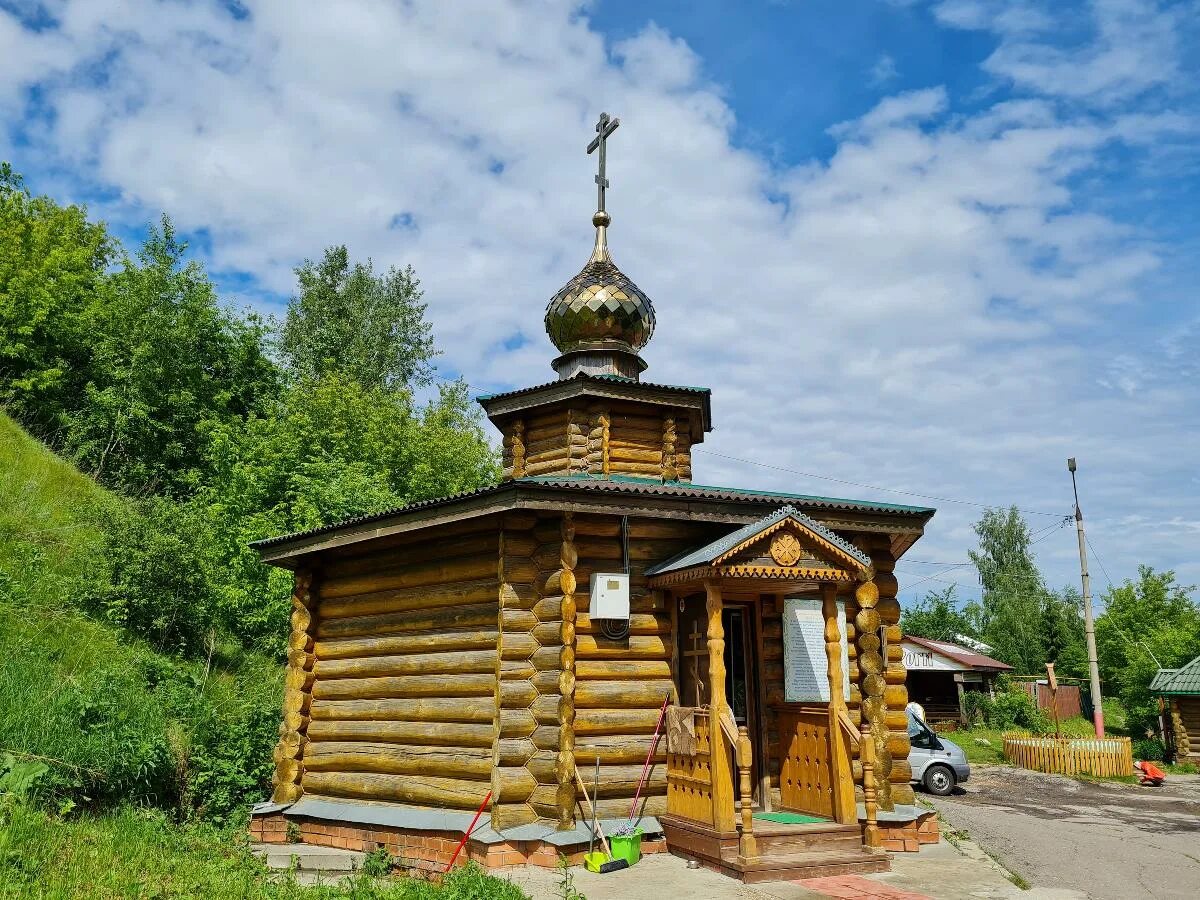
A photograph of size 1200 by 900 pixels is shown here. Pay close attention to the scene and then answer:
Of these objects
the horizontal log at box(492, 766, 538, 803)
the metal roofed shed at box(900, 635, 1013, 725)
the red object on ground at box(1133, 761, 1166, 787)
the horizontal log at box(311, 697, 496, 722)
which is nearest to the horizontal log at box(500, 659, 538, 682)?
the horizontal log at box(311, 697, 496, 722)

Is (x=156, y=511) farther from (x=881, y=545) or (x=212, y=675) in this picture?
(x=881, y=545)

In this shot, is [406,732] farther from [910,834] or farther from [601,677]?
[910,834]

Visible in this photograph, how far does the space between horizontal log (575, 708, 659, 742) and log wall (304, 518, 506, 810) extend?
3.16 ft

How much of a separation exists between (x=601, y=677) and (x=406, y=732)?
103 inches

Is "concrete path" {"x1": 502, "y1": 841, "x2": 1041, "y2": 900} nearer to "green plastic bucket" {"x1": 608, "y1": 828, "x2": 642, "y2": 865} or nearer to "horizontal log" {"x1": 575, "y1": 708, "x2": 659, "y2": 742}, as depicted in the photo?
"green plastic bucket" {"x1": 608, "y1": 828, "x2": 642, "y2": 865}

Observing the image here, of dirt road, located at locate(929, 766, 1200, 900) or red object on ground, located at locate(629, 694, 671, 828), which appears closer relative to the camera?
red object on ground, located at locate(629, 694, 671, 828)

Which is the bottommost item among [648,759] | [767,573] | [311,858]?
[311,858]

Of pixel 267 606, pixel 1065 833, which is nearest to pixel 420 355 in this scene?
pixel 267 606

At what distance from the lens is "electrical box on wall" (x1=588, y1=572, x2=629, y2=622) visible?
9141 millimetres

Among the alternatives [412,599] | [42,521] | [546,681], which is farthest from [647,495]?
[42,521]

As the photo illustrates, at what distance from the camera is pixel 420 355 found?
34969 mm

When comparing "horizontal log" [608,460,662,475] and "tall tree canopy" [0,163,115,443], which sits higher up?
"tall tree canopy" [0,163,115,443]

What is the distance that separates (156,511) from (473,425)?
1733 cm

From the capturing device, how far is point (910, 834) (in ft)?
31.5
